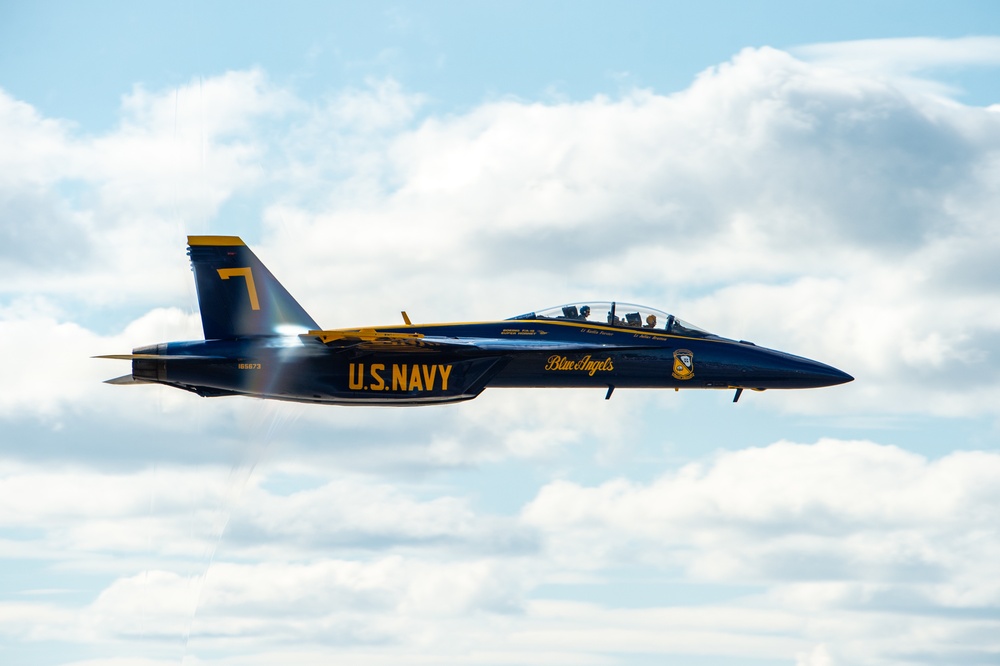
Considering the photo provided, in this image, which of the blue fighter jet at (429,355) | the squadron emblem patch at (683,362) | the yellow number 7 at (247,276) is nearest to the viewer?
the blue fighter jet at (429,355)

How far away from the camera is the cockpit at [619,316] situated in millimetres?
38344

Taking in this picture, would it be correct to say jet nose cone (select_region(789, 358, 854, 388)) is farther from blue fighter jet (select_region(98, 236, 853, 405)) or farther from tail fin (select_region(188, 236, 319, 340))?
tail fin (select_region(188, 236, 319, 340))

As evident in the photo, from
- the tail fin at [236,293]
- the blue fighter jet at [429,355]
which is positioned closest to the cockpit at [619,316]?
the blue fighter jet at [429,355]

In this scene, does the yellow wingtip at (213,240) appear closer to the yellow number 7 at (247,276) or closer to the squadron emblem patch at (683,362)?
the yellow number 7 at (247,276)

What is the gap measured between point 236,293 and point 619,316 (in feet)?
36.8

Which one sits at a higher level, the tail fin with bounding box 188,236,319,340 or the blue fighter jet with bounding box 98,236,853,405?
the tail fin with bounding box 188,236,319,340

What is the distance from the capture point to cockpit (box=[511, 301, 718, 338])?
38.3 meters

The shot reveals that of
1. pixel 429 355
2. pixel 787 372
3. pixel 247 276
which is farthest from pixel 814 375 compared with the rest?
pixel 247 276

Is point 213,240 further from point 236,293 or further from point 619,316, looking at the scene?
point 619,316

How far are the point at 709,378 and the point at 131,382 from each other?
1718 cm

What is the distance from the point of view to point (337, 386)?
37.4m

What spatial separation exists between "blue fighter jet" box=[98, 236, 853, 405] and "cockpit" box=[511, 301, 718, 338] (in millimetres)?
29

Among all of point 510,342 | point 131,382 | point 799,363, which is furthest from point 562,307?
point 131,382

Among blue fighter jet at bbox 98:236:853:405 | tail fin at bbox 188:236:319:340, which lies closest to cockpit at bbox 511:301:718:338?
blue fighter jet at bbox 98:236:853:405
